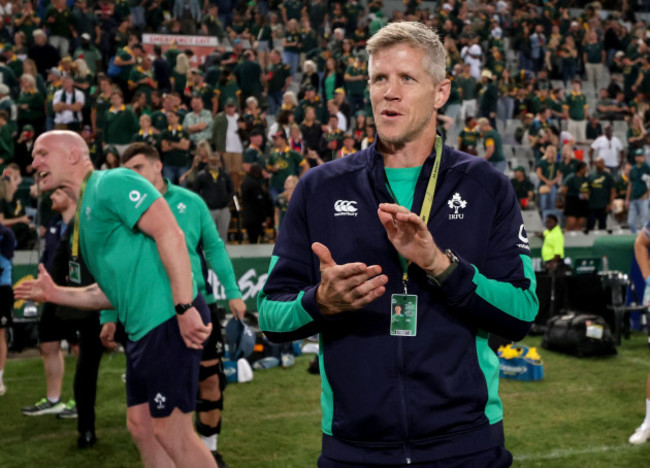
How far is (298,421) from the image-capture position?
7656 mm

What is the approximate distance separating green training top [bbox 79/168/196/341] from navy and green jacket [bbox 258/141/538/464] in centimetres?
176

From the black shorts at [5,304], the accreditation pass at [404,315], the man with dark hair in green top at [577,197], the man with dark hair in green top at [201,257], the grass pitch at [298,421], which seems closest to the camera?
the accreditation pass at [404,315]

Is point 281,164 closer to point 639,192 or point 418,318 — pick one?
point 639,192

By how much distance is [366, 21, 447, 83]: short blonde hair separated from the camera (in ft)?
8.55

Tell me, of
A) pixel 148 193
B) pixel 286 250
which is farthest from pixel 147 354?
pixel 286 250

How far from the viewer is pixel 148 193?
13.8ft

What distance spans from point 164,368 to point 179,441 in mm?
386

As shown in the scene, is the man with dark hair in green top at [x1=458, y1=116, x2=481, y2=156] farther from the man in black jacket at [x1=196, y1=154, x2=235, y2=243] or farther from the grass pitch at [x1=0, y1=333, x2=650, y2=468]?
the grass pitch at [x1=0, y1=333, x2=650, y2=468]

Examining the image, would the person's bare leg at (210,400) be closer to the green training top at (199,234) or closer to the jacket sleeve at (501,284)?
the green training top at (199,234)

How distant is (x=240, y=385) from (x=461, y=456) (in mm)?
6906

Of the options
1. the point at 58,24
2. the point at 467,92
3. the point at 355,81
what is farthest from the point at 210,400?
the point at 467,92

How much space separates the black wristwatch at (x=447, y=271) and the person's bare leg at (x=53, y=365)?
619 centimetres

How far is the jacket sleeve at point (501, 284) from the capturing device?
7.96ft

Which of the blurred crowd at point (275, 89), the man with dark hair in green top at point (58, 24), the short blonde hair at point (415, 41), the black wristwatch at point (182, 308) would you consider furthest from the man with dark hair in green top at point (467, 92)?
the short blonde hair at point (415, 41)
